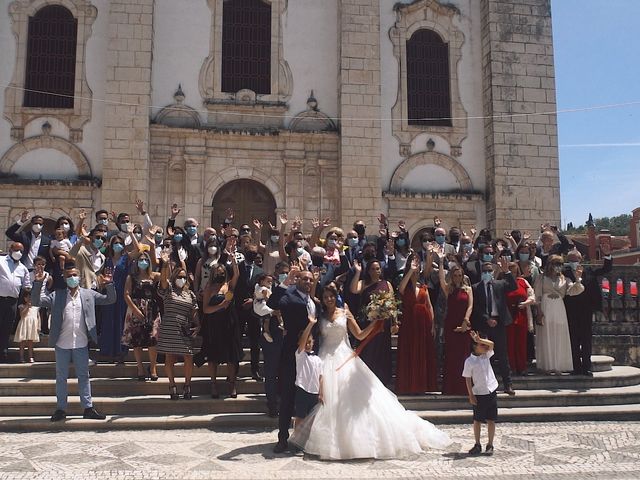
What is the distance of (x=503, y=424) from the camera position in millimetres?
8484

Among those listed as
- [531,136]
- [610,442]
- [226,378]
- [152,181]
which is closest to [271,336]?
[226,378]

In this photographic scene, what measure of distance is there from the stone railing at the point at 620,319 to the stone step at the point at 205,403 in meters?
3.90

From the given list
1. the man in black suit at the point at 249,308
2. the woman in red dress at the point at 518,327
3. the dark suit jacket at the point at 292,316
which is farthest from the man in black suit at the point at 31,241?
the woman in red dress at the point at 518,327

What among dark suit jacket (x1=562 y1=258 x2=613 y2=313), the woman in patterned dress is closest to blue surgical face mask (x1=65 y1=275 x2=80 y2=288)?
the woman in patterned dress

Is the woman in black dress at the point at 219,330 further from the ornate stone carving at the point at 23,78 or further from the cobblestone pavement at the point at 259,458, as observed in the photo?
the ornate stone carving at the point at 23,78

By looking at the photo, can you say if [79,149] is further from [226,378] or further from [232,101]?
[226,378]

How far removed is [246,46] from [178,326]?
11.5 m

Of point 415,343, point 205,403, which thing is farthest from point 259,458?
point 415,343

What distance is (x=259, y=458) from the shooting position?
22.1 feet

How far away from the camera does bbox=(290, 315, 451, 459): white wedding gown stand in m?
6.71

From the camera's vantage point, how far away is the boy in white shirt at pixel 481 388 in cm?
690

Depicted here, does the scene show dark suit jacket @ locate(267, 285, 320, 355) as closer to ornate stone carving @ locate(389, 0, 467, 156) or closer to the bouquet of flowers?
the bouquet of flowers

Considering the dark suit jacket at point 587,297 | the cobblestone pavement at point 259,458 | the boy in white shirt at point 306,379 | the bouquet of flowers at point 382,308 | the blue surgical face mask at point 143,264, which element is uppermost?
the blue surgical face mask at point 143,264

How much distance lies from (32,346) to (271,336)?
176 inches
